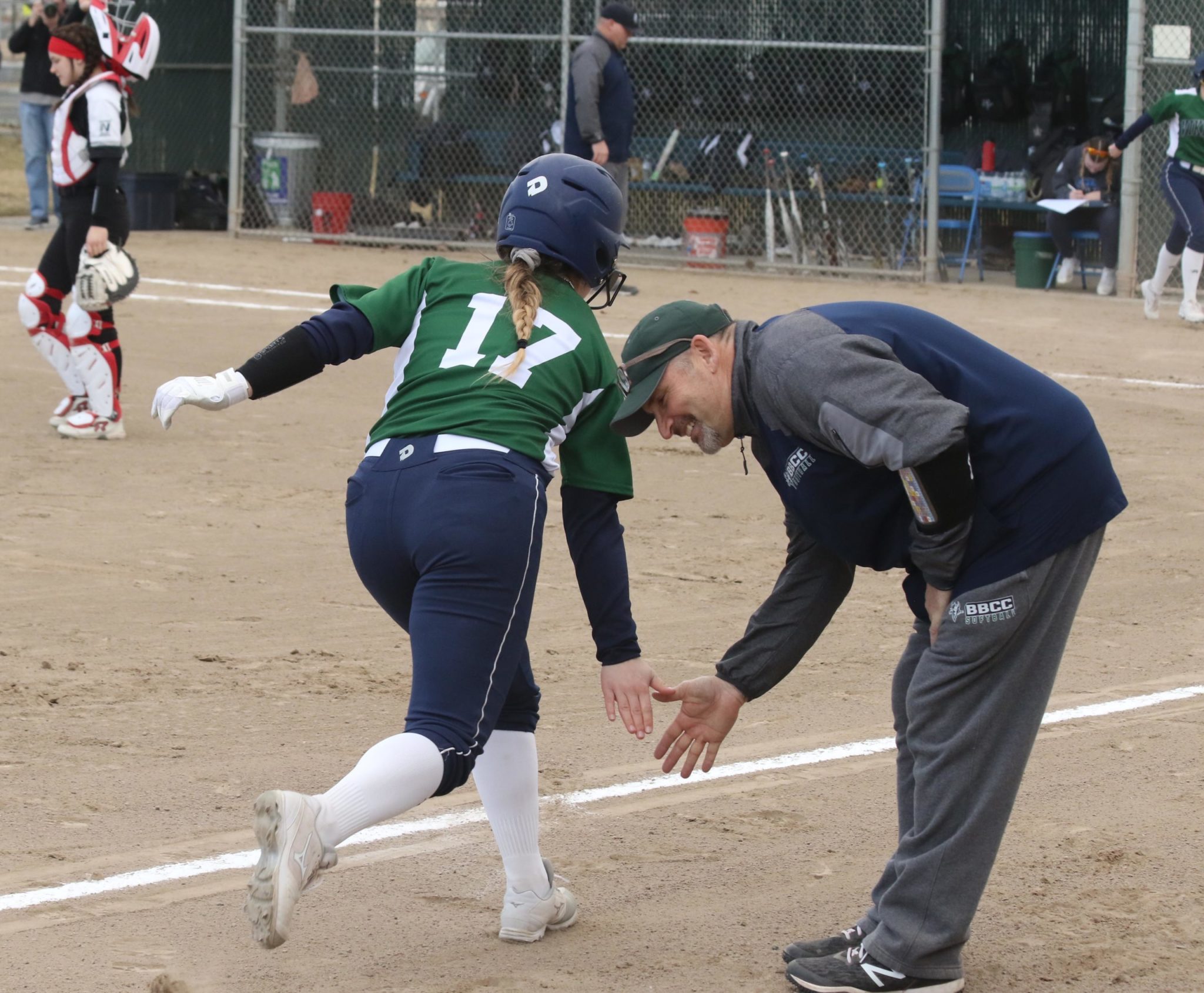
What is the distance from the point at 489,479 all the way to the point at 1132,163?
501 inches

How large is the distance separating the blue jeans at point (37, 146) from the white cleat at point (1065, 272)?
10.2 m

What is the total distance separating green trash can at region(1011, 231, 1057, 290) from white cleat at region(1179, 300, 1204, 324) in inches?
90.4

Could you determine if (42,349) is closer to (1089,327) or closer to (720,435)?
(720,435)

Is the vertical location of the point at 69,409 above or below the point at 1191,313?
below

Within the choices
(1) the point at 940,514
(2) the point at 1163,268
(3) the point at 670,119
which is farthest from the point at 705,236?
(1) the point at 940,514

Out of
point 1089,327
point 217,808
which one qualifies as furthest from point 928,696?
point 1089,327

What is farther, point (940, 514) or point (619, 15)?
point (619, 15)

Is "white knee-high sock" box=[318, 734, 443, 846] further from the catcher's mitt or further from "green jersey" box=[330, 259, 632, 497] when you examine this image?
the catcher's mitt

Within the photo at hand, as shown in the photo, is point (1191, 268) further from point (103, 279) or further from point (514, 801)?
point (514, 801)

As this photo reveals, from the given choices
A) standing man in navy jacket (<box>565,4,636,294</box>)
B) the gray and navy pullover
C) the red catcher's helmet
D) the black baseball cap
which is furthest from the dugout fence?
the gray and navy pullover

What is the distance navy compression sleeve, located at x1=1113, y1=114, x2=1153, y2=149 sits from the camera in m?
13.4

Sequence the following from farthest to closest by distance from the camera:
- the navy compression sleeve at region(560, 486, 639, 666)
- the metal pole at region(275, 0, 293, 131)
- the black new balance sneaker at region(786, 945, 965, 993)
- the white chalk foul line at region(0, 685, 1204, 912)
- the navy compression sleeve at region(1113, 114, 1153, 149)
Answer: the metal pole at region(275, 0, 293, 131), the navy compression sleeve at region(1113, 114, 1153, 149), the white chalk foul line at region(0, 685, 1204, 912), the navy compression sleeve at region(560, 486, 639, 666), the black new balance sneaker at region(786, 945, 965, 993)

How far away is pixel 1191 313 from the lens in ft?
45.1

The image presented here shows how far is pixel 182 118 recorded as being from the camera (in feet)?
65.8
